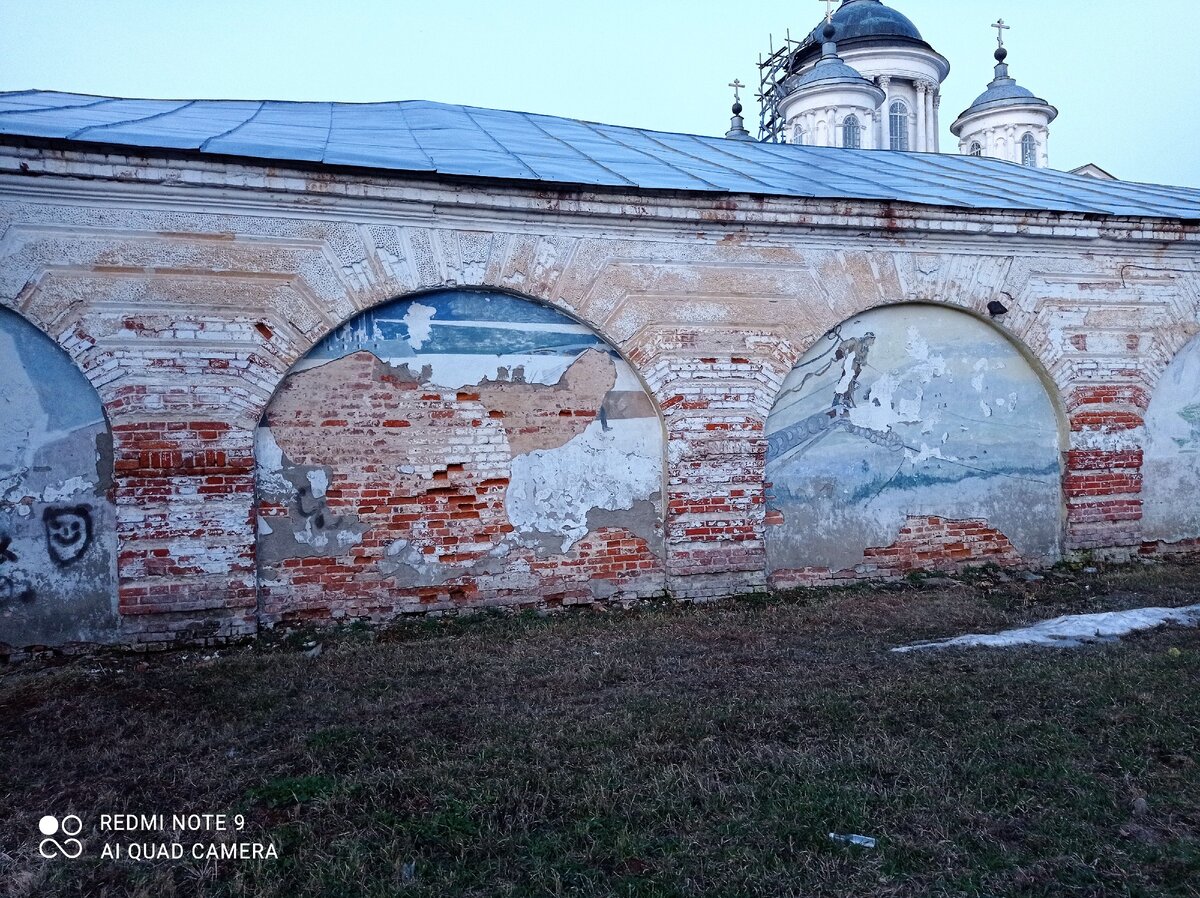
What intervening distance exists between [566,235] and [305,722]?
3.88 m

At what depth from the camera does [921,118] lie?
25.1 meters

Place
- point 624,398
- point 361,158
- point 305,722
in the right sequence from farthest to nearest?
point 624,398, point 361,158, point 305,722

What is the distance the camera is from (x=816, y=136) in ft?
73.5

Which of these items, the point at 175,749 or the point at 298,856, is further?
the point at 175,749

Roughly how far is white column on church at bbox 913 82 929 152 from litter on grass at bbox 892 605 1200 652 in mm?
21710

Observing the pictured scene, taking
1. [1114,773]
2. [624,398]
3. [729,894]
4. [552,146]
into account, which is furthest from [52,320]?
[1114,773]

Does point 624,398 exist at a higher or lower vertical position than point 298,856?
higher

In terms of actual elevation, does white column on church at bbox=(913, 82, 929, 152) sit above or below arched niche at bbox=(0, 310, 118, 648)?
above

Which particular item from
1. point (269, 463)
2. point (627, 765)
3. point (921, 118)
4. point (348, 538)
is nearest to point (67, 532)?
point (269, 463)

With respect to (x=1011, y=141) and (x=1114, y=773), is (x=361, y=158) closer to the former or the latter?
(x=1114, y=773)

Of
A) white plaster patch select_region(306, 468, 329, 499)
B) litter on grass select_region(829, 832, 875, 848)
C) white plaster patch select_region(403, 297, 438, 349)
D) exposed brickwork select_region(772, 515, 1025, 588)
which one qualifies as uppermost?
white plaster patch select_region(403, 297, 438, 349)

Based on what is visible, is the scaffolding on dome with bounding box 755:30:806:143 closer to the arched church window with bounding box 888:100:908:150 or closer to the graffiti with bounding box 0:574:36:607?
the arched church window with bounding box 888:100:908:150

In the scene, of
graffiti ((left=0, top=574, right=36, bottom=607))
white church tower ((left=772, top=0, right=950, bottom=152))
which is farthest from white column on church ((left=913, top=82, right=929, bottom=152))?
graffiti ((left=0, top=574, right=36, bottom=607))

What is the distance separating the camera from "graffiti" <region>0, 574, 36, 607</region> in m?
5.51
